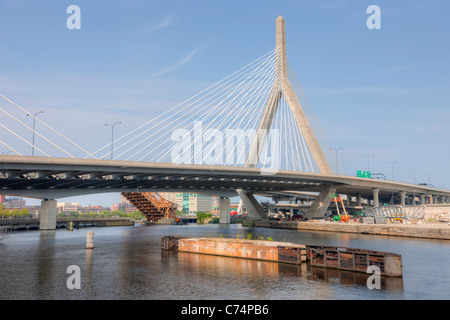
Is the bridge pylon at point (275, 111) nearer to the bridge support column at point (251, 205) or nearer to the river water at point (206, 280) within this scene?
the bridge support column at point (251, 205)

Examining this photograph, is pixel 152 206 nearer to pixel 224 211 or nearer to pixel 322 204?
pixel 224 211

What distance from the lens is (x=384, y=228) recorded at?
6425 cm

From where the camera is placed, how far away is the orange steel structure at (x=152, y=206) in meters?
143

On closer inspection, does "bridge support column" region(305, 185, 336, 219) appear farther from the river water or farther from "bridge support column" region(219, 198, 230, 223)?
the river water

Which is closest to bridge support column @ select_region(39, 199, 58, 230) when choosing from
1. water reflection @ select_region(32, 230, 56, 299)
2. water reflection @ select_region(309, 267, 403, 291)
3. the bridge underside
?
the bridge underside

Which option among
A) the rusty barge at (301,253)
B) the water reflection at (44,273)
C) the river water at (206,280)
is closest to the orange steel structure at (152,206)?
the water reflection at (44,273)

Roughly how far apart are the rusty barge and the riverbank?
2975 centimetres

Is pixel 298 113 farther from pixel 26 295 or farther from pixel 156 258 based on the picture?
pixel 26 295

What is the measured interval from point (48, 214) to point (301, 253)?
7499 centimetres
